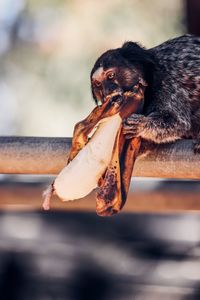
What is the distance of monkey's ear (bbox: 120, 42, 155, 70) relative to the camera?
270 centimetres

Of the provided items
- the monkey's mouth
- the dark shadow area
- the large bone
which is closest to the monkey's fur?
the monkey's mouth

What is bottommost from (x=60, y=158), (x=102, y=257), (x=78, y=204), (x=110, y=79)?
(x=102, y=257)

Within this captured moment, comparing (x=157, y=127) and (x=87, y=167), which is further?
(x=157, y=127)

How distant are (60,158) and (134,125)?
9.6 inches

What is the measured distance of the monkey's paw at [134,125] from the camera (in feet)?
7.41

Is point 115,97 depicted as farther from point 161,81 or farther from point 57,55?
point 57,55

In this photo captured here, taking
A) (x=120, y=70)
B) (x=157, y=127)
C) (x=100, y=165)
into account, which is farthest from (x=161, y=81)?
(x=100, y=165)

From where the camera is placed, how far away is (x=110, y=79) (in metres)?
2.62

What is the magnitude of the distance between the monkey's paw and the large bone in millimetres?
113

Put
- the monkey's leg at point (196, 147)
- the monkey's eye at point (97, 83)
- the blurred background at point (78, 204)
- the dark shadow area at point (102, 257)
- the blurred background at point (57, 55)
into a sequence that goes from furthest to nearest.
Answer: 1. the blurred background at point (57, 55)
2. the dark shadow area at point (102, 257)
3. the blurred background at point (78, 204)
4. the monkey's eye at point (97, 83)
5. the monkey's leg at point (196, 147)

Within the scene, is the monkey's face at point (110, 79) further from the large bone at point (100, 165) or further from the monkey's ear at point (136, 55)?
the large bone at point (100, 165)

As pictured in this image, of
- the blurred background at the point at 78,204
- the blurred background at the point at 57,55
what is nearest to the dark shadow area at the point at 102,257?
the blurred background at the point at 78,204

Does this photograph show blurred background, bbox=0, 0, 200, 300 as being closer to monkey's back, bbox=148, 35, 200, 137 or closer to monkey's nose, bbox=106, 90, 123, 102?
monkey's back, bbox=148, 35, 200, 137

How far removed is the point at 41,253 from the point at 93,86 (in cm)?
214
